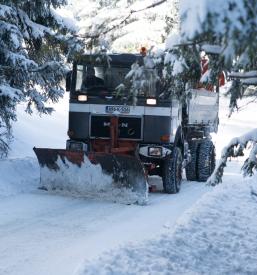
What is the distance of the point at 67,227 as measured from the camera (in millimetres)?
7715

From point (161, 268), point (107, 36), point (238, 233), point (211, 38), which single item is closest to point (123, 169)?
point (238, 233)

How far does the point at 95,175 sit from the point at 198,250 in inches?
153

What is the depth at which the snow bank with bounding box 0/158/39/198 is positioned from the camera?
10.3 meters

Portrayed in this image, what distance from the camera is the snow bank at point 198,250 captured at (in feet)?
18.3

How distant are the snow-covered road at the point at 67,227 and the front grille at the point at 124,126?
3.98ft

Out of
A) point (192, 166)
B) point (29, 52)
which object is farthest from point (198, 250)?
point (29, 52)

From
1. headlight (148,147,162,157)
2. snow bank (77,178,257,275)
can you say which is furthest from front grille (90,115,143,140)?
snow bank (77,178,257,275)

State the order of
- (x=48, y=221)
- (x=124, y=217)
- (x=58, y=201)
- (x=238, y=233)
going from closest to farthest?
1. (x=238, y=233)
2. (x=48, y=221)
3. (x=124, y=217)
4. (x=58, y=201)

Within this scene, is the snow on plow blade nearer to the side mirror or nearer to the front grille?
the front grille

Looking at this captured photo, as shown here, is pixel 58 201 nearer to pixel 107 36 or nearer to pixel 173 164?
pixel 173 164

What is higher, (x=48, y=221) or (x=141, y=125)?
(x=141, y=125)

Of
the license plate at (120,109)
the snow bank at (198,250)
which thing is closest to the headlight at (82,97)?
the license plate at (120,109)

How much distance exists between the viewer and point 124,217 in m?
8.56

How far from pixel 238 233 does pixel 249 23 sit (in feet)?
16.0
